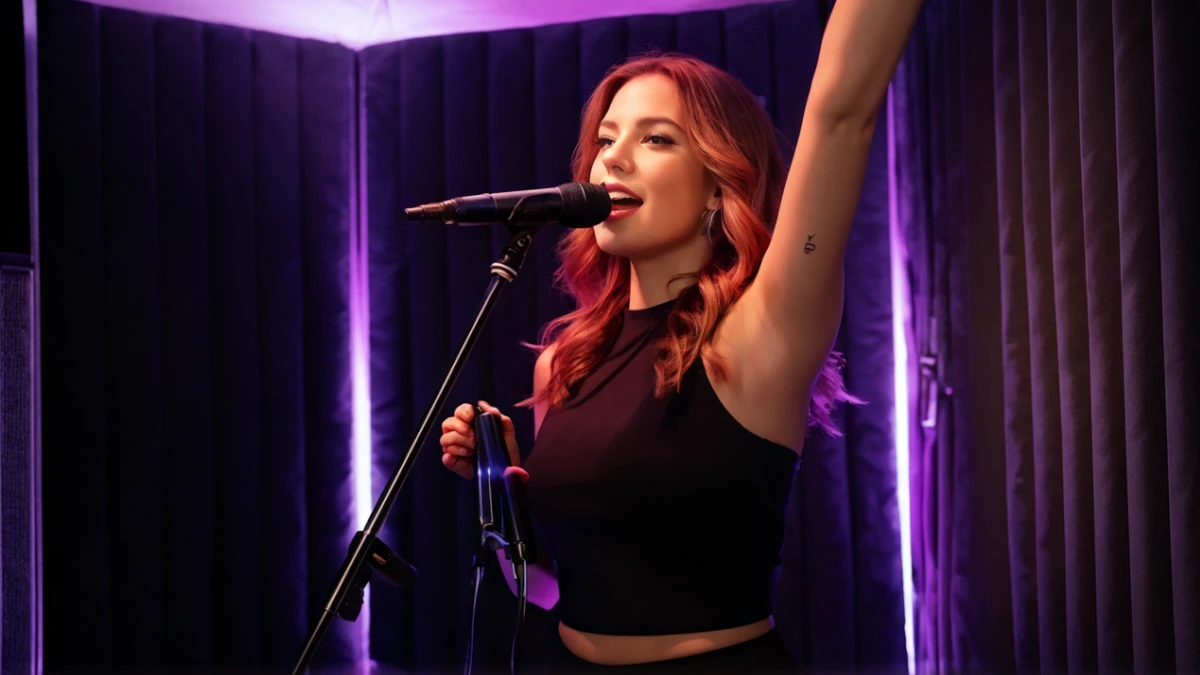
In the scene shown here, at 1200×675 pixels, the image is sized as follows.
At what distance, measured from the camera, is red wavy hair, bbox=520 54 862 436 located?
4.33 feet

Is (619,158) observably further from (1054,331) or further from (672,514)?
(1054,331)

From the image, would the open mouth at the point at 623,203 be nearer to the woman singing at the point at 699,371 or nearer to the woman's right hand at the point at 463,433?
the woman singing at the point at 699,371

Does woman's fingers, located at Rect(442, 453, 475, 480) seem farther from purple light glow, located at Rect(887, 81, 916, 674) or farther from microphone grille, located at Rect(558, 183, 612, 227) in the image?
purple light glow, located at Rect(887, 81, 916, 674)

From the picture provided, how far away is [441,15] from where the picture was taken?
282cm

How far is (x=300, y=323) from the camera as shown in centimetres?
282

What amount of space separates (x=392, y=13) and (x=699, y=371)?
6.47 ft

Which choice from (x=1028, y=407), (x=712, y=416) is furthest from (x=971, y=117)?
(x=712, y=416)

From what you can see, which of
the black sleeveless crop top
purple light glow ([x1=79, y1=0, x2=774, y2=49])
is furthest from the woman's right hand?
purple light glow ([x1=79, y1=0, x2=774, y2=49])

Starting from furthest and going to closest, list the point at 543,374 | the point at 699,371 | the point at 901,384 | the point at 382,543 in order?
1. the point at 901,384
2. the point at 543,374
3. the point at 699,371
4. the point at 382,543

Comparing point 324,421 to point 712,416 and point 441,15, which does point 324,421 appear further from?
point 712,416

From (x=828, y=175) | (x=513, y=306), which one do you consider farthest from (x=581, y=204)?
(x=513, y=306)

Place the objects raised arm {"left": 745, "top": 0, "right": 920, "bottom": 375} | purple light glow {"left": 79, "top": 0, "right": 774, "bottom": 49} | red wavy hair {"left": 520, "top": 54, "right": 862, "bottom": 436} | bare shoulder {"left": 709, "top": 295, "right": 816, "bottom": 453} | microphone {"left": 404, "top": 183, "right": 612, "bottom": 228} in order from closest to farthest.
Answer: raised arm {"left": 745, "top": 0, "right": 920, "bottom": 375}
microphone {"left": 404, "top": 183, "right": 612, "bottom": 228}
bare shoulder {"left": 709, "top": 295, "right": 816, "bottom": 453}
red wavy hair {"left": 520, "top": 54, "right": 862, "bottom": 436}
purple light glow {"left": 79, "top": 0, "right": 774, "bottom": 49}

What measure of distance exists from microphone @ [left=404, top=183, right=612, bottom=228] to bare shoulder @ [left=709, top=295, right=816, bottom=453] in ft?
0.78

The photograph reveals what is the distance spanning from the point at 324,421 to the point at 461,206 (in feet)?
6.19
